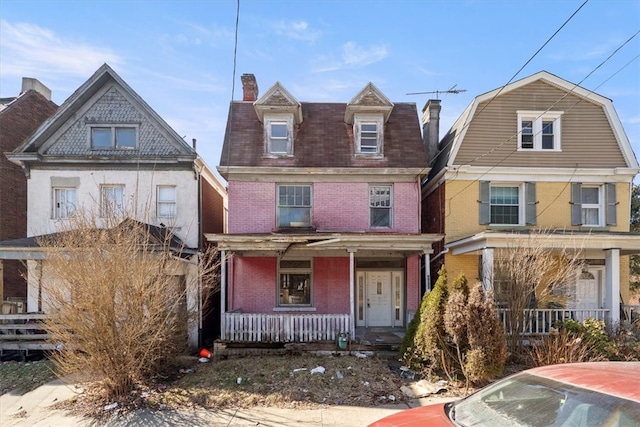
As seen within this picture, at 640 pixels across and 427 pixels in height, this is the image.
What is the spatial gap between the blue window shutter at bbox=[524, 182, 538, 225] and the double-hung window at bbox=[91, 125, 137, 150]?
13.9m

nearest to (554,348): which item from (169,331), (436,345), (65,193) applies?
(436,345)

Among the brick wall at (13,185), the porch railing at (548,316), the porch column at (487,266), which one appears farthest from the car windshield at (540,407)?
the brick wall at (13,185)

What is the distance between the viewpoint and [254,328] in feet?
33.2

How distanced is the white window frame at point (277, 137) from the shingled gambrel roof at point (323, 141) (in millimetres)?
232

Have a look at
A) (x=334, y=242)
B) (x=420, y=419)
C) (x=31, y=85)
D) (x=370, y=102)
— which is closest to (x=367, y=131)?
(x=370, y=102)

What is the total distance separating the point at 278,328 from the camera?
33.2ft

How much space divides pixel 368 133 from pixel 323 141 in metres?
1.69

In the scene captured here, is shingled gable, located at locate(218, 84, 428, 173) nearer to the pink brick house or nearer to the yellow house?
the pink brick house

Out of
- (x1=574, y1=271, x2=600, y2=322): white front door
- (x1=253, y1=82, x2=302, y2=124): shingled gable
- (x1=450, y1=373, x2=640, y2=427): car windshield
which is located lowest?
(x1=574, y1=271, x2=600, y2=322): white front door

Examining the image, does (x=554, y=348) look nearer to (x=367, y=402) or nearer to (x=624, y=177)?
(x=367, y=402)

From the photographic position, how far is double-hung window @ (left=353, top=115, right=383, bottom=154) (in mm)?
13055

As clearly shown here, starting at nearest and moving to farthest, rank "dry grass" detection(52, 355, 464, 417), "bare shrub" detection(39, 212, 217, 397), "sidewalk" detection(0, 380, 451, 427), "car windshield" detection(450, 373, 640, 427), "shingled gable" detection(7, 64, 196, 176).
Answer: "car windshield" detection(450, 373, 640, 427) → "sidewalk" detection(0, 380, 451, 427) → "bare shrub" detection(39, 212, 217, 397) → "dry grass" detection(52, 355, 464, 417) → "shingled gable" detection(7, 64, 196, 176)

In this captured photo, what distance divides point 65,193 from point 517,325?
1457cm

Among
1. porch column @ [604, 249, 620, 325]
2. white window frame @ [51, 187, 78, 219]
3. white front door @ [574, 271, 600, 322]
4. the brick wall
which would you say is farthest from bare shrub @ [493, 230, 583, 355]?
the brick wall
